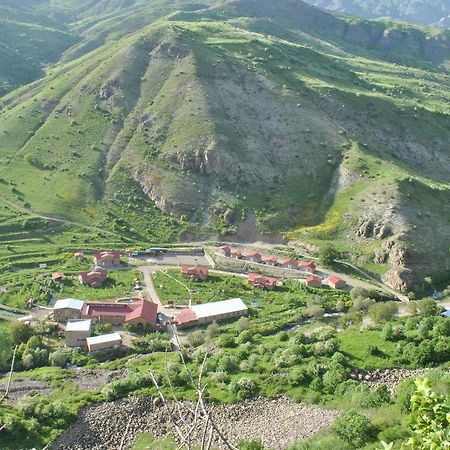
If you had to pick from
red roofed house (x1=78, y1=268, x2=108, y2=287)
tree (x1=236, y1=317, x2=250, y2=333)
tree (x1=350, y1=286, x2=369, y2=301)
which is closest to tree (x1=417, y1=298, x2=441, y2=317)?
tree (x1=350, y1=286, x2=369, y2=301)

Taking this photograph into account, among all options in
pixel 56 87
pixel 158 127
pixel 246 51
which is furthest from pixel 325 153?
pixel 56 87

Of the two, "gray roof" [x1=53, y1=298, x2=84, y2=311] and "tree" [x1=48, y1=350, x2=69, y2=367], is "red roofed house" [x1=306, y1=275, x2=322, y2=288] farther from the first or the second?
"tree" [x1=48, y1=350, x2=69, y2=367]

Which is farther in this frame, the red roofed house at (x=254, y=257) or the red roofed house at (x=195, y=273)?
the red roofed house at (x=254, y=257)

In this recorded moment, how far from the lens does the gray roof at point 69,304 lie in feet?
221

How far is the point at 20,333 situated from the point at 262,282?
1413 inches

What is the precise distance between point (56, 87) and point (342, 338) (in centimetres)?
12336

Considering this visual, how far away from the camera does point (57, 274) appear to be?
263 ft

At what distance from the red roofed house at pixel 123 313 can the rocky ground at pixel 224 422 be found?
753 inches

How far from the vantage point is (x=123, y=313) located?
222 feet

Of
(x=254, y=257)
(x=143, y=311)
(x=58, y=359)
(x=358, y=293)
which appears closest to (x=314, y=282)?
(x=358, y=293)

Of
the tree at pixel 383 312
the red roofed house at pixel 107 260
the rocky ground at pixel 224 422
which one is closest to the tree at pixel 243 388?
the rocky ground at pixel 224 422

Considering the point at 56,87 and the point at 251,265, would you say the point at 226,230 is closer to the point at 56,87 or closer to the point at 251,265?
the point at 251,265

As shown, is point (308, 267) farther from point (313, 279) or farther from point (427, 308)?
point (427, 308)

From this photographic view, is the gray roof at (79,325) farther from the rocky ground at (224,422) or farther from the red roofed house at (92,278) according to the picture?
the rocky ground at (224,422)
